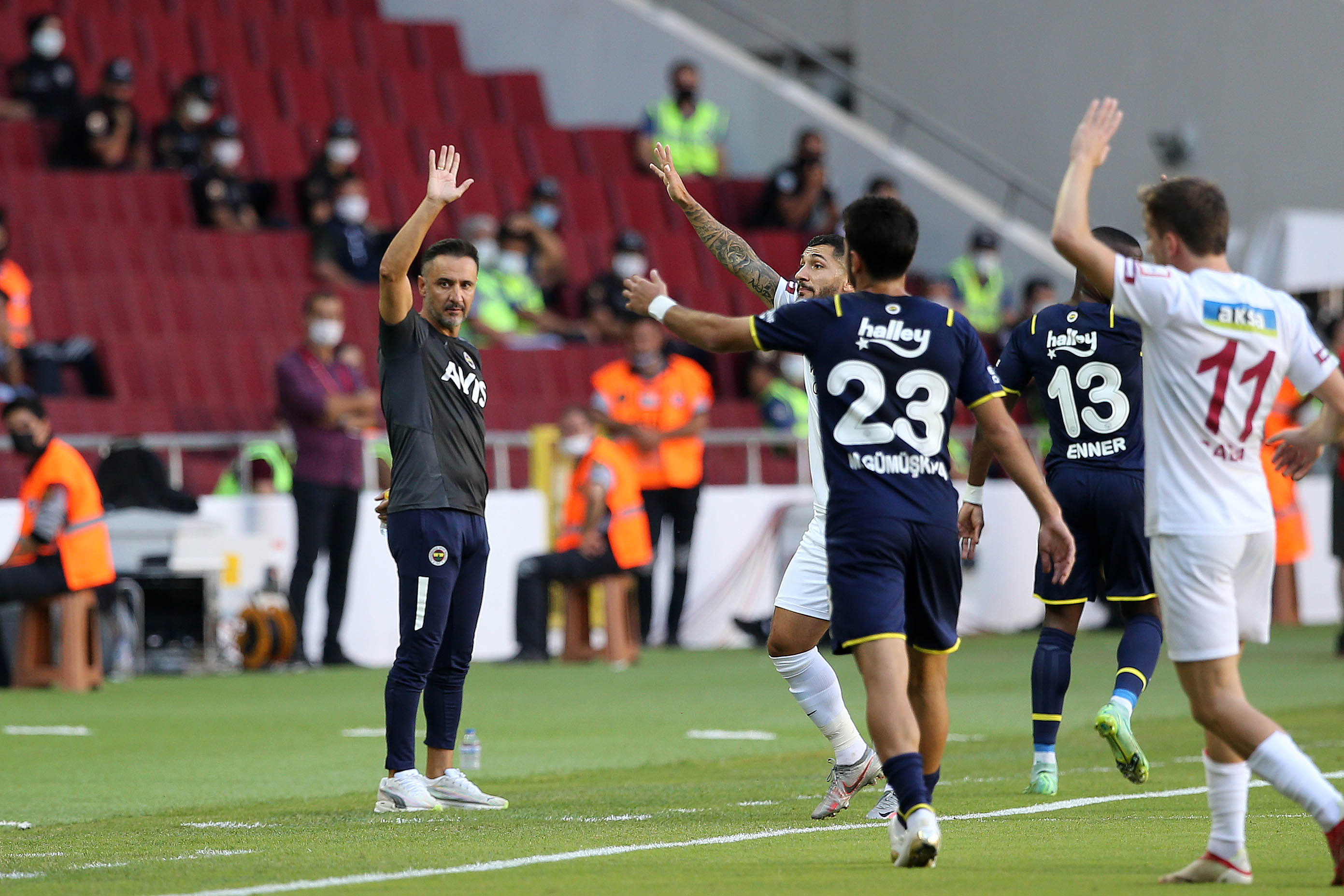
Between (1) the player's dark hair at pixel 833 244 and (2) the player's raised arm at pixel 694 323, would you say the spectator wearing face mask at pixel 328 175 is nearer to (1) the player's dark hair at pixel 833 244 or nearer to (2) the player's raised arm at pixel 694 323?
(1) the player's dark hair at pixel 833 244

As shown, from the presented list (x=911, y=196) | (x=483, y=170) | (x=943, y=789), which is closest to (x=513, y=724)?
(x=943, y=789)

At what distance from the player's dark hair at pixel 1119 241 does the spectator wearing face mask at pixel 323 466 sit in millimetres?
8240

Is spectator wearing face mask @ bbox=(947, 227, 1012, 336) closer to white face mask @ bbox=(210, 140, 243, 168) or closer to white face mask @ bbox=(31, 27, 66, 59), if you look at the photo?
white face mask @ bbox=(210, 140, 243, 168)

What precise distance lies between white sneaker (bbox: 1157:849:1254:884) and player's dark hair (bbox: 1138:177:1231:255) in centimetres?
167

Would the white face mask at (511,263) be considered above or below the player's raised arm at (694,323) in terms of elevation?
above

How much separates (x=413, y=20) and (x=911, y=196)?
6.46 m

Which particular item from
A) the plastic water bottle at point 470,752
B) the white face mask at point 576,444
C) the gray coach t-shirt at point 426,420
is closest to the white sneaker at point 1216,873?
the gray coach t-shirt at point 426,420

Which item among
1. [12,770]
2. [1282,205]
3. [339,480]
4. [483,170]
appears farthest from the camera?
[1282,205]

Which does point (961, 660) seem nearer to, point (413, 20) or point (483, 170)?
point (483, 170)

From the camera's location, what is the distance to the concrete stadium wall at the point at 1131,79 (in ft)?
79.4

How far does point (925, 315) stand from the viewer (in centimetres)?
604

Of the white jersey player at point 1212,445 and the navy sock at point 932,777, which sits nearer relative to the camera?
the white jersey player at point 1212,445

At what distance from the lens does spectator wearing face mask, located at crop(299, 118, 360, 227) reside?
63.9 feet

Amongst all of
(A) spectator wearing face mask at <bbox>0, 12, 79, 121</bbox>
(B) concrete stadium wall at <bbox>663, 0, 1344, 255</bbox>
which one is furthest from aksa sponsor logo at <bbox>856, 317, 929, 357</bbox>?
(B) concrete stadium wall at <bbox>663, 0, 1344, 255</bbox>
